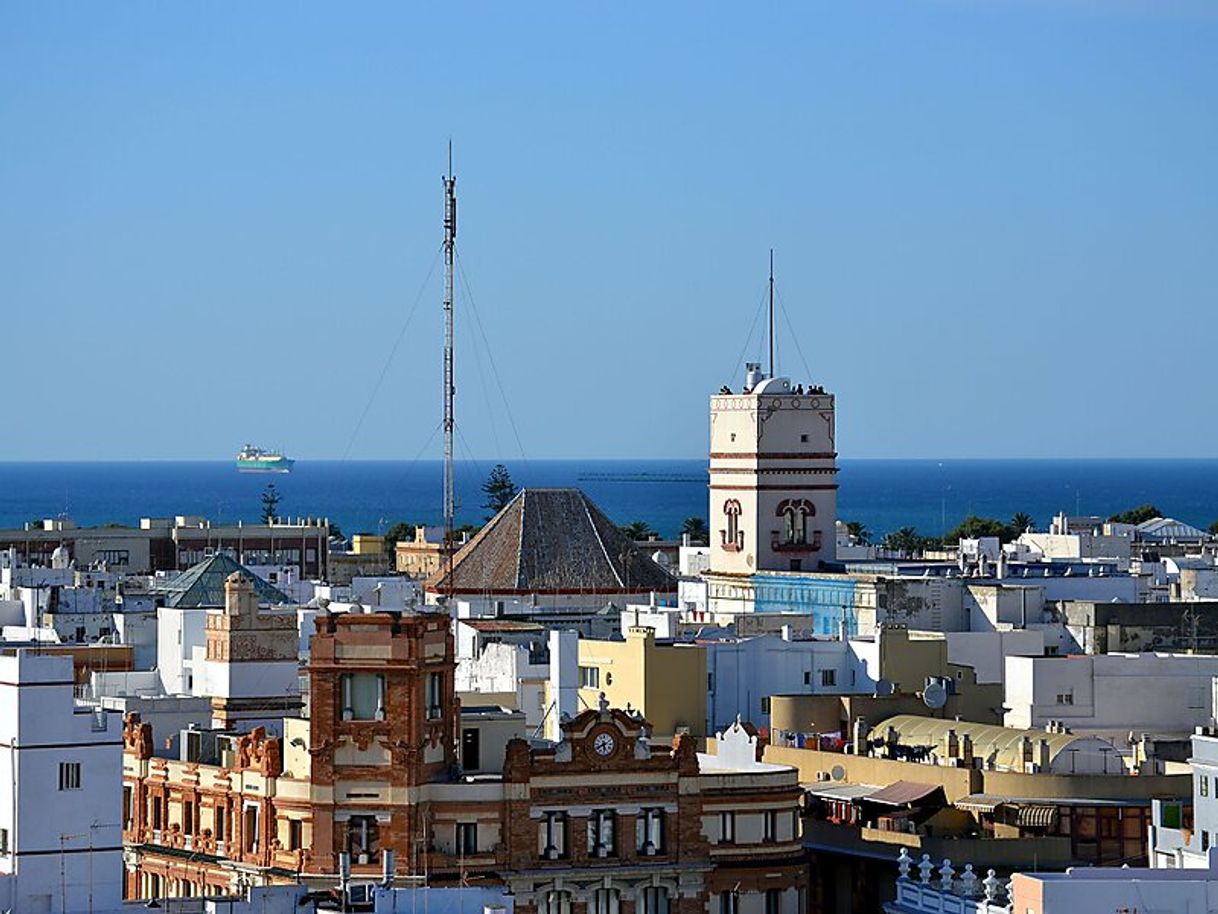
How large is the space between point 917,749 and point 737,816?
9263mm

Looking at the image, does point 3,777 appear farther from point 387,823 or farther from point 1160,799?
point 1160,799

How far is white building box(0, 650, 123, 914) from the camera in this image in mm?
54531

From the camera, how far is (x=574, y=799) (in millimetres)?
58875

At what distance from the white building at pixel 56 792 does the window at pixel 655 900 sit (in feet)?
26.7

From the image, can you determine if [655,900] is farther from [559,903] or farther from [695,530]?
[695,530]

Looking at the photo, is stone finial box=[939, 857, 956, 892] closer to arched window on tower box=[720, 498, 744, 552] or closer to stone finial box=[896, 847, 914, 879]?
stone finial box=[896, 847, 914, 879]

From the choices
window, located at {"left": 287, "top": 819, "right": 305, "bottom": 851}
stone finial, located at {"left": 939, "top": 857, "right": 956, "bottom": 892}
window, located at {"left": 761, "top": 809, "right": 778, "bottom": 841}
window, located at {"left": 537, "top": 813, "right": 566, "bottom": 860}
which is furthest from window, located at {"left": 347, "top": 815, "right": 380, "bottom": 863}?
stone finial, located at {"left": 939, "top": 857, "right": 956, "bottom": 892}

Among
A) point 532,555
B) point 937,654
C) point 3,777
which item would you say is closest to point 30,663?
point 3,777

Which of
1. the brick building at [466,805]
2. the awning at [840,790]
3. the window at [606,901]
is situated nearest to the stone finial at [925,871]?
the brick building at [466,805]

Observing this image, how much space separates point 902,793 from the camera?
6525 cm

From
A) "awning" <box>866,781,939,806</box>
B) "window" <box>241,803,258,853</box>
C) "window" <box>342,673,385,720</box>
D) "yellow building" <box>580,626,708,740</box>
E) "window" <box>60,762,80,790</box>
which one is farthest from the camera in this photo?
"yellow building" <box>580,626,708,740</box>

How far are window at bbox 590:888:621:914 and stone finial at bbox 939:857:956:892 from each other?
4.76 meters

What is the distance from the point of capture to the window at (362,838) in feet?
190

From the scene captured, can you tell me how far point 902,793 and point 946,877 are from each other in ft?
21.2
